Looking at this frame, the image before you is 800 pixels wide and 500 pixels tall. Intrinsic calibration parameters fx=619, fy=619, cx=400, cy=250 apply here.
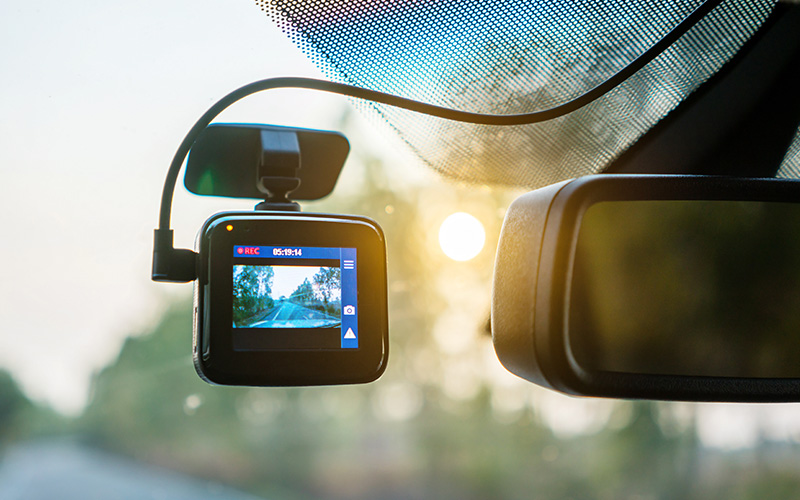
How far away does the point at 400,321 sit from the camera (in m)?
3.37

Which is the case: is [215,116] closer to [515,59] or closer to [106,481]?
[515,59]

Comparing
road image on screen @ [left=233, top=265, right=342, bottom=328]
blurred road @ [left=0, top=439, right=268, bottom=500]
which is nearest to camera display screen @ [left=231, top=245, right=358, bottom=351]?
road image on screen @ [left=233, top=265, right=342, bottom=328]

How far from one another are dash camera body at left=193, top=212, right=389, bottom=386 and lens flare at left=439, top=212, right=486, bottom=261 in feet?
4.15

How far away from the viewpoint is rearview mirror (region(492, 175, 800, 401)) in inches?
39.0

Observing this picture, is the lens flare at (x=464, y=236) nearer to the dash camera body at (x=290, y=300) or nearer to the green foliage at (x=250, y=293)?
the dash camera body at (x=290, y=300)

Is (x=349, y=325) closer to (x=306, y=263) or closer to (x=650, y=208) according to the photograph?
(x=306, y=263)

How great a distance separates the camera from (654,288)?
48.3 inches

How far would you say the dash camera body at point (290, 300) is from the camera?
1.40 metres

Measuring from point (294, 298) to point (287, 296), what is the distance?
0.05 feet

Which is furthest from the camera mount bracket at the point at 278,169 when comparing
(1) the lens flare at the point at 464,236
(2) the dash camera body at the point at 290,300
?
(1) the lens flare at the point at 464,236

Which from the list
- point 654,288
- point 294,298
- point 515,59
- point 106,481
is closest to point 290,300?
point 294,298

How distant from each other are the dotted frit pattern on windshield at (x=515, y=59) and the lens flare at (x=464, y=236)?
0.63m

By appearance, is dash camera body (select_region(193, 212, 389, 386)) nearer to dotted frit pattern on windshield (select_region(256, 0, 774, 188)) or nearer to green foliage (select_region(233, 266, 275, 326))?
green foliage (select_region(233, 266, 275, 326))

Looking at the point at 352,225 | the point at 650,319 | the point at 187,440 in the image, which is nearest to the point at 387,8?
the point at 352,225
